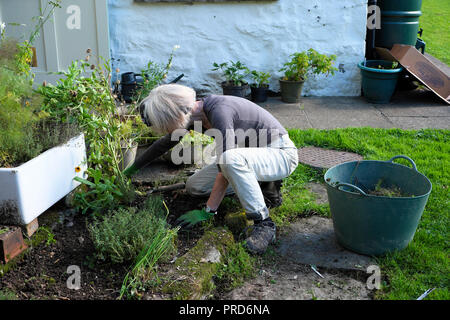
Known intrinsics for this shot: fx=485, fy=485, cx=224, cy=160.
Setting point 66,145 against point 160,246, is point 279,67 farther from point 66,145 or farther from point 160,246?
point 160,246

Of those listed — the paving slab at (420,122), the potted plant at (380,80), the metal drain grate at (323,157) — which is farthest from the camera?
the potted plant at (380,80)

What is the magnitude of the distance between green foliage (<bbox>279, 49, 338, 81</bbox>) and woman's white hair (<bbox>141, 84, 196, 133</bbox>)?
132 inches

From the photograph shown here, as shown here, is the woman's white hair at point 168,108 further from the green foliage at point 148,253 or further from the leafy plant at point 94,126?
the green foliage at point 148,253

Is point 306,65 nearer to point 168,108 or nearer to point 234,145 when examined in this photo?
point 234,145

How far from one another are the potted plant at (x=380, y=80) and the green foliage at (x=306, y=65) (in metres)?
0.44

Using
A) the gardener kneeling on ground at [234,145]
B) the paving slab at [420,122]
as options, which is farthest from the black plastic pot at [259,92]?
the gardener kneeling on ground at [234,145]

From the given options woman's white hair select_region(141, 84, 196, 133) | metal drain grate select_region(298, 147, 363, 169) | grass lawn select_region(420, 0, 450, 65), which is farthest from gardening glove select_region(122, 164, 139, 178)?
grass lawn select_region(420, 0, 450, 65)

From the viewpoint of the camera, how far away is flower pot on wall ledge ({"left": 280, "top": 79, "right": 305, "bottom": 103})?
20.5ft

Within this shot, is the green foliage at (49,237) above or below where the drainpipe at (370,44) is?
below

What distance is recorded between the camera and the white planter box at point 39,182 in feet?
9.18

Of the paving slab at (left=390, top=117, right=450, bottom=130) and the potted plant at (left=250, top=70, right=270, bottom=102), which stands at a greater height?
the potted plant at (left=250, top=70, right=270, bottom=102)

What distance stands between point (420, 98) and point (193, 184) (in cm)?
418

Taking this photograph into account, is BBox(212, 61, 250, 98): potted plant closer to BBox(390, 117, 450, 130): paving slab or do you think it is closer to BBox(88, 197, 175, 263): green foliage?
BBox(390, 117, 450, 130): paving slab
